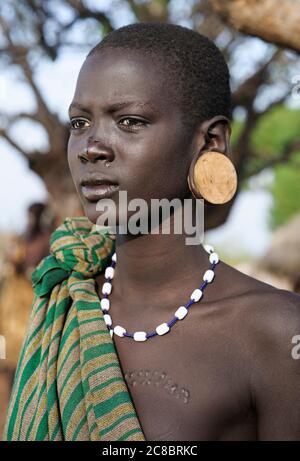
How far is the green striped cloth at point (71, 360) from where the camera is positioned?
6.55 ft

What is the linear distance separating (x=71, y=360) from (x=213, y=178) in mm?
682

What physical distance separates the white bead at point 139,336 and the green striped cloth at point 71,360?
8cm

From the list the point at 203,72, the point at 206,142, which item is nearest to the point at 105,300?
the point at 206,142

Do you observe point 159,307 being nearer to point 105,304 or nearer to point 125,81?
point 105,304

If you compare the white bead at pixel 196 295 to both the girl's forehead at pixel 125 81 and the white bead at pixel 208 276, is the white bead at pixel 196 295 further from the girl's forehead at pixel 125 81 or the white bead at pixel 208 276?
the girl's forehead at pixel 125 81

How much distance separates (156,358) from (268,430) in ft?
1.22

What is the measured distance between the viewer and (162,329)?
2105 mm

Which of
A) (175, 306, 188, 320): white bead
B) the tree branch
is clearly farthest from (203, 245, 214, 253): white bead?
the tree branch

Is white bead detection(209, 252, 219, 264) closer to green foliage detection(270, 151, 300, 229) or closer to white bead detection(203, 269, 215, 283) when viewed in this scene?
white bead detection(203, 269, 215, 283)

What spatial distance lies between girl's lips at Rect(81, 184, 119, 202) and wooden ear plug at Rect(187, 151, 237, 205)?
24 cm

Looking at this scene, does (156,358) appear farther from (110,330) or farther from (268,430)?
(268,430)

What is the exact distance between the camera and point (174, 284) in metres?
2.17

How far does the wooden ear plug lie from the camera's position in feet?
6.75

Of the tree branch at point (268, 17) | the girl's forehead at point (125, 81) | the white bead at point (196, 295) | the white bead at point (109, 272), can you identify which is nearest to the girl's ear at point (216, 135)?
the girl's forehead at point (125, 81)
